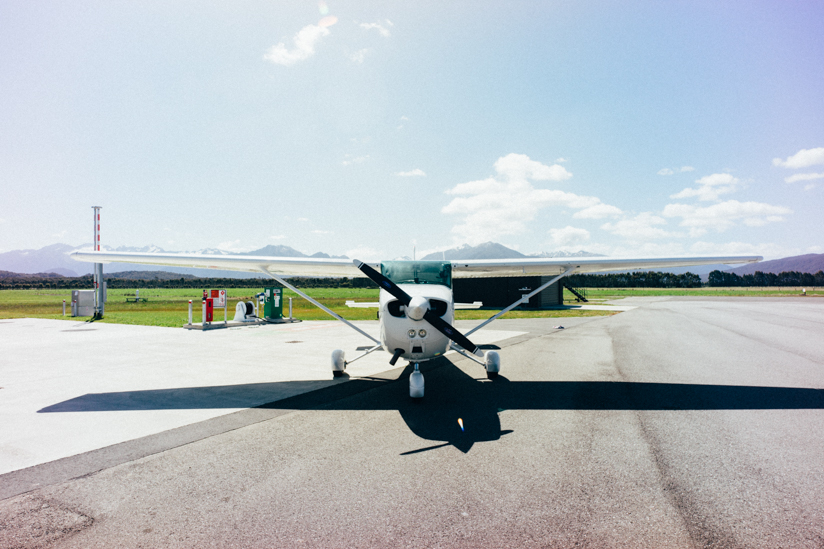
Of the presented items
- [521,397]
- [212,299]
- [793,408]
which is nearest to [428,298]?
[521,397]

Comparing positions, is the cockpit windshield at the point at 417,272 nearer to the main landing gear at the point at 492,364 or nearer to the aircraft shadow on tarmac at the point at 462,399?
the main landing gear at the point at 492,364

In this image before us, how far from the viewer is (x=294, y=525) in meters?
3.21

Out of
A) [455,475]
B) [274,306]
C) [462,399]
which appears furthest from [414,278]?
[274,306]

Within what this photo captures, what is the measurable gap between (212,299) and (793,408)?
19546mm

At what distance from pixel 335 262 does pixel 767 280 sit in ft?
574

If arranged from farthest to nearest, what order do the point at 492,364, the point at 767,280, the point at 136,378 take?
the point at 767,280, the point at 136,378, the point at 492,364

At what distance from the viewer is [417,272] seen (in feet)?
25.1

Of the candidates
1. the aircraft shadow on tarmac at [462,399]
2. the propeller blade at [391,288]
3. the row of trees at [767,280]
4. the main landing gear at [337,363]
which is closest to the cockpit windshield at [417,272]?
the propeller blade at [391,288]

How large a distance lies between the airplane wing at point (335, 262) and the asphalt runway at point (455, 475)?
2.89m

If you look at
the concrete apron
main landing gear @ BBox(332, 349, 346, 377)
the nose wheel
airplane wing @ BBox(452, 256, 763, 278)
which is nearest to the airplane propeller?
the nose wheel

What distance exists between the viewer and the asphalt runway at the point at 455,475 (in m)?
3.14

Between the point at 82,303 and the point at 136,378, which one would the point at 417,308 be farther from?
the point at 82,303

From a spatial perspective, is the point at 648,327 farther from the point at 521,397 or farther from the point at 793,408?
the point at 521,397

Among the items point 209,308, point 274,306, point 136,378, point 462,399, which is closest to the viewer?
point 462,399
